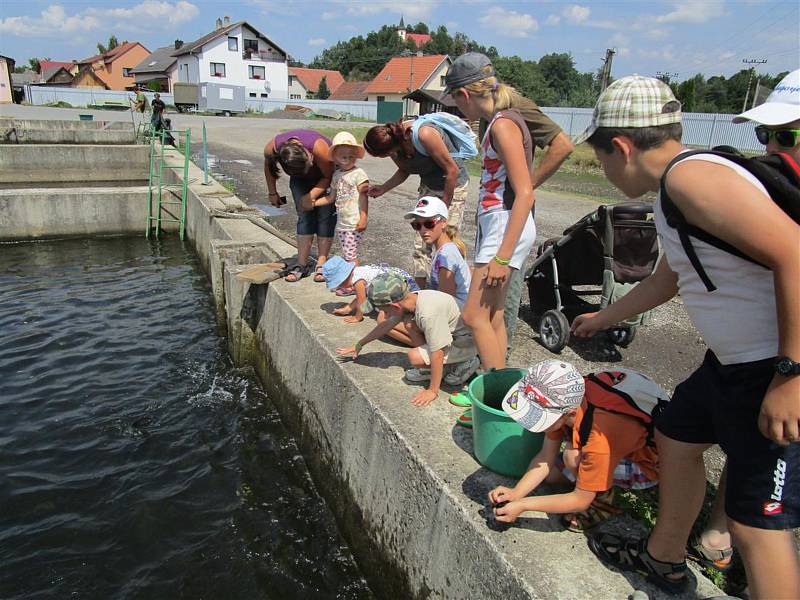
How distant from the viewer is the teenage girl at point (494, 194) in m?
2.90

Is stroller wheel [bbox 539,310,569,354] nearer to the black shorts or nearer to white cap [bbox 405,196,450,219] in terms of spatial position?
white cap [bbox 405,196,450,219]

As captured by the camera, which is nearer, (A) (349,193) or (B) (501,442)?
(B) (501,442)

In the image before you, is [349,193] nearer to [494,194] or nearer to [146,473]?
[494,194]

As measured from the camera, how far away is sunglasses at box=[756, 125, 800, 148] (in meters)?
1.73

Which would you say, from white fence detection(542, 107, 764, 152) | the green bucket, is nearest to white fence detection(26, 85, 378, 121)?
white fence detection(542, 107, 764, 152)

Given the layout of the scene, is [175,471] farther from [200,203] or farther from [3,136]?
[3,136]

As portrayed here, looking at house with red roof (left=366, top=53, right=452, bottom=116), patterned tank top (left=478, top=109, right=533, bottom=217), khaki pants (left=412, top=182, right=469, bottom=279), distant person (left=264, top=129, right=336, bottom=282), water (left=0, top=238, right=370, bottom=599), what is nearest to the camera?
patterned tank top (left=478, top=109, right=533, bottom=217)

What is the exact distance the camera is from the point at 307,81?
278 feet

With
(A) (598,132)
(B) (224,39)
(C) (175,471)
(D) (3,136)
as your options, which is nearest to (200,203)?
(C) (175,471)

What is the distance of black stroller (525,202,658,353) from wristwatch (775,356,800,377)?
10.1ft

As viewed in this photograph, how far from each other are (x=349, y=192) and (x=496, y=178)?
7.60 ft

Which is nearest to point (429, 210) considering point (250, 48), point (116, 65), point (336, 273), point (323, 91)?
point (336, 273)

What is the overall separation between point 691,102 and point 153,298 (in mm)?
34475

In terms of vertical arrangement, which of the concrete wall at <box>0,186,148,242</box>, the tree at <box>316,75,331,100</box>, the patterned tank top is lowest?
the concrete wall at <box>0,186,148,242</box>
